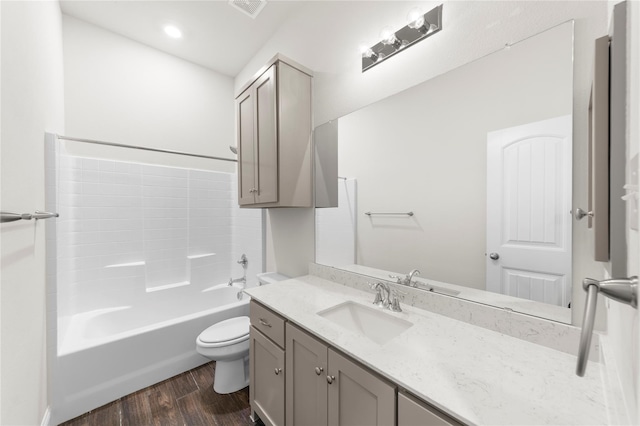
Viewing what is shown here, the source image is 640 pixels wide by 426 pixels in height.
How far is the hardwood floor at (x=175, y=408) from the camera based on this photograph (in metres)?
1.53

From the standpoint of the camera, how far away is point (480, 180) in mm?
1064

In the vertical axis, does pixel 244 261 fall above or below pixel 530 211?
below

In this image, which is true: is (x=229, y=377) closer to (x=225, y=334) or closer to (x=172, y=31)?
(x=225, y=334)

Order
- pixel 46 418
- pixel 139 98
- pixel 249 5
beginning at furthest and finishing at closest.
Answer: pixel 139 98, pixel 249 5, pixel 46 418

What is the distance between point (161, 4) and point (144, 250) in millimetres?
2206

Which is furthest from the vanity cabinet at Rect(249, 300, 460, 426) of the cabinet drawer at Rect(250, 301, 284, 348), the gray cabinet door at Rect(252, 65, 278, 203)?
the gray cabinet door at Rect(252, 65, 278, 203)

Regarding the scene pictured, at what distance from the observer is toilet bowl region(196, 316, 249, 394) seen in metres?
1.71

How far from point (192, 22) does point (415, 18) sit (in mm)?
2037

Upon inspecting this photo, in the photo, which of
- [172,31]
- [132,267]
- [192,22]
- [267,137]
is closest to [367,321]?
[267,137]

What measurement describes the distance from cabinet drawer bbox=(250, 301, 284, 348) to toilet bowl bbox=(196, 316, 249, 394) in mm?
455

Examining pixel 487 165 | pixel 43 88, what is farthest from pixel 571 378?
pixel 43 88

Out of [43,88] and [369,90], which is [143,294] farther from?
[369,90]

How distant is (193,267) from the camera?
2775 millimetres

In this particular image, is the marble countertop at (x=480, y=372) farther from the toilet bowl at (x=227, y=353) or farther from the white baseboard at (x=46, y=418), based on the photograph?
the white baseboard at (x=46, y=418)
